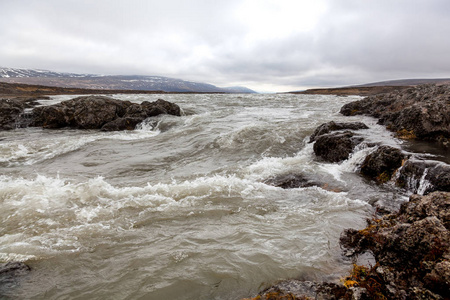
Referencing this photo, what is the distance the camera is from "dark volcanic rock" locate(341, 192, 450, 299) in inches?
111

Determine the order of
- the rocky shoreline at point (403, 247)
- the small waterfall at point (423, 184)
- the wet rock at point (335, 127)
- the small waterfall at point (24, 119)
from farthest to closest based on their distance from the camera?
the small waterfall at point (24, 119) → the wet rock at point (335, 127) → the small waterfall at point (423, 184) → the rocky shoreline at point (403, 247)

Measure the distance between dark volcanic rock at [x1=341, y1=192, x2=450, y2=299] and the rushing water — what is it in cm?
65

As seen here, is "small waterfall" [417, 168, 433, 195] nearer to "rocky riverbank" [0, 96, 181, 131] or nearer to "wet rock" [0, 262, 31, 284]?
"wet rock" [0, 262, 31, 284]

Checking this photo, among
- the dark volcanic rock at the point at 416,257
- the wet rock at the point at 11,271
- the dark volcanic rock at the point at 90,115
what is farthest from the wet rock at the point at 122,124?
the dark volcanic rock at the point at 416,257

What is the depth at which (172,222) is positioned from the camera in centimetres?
588

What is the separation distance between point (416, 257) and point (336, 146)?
8233 mm

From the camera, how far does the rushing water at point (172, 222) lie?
13.0ft

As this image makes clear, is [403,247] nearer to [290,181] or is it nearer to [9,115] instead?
[290,181]

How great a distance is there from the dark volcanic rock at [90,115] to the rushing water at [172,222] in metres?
8.51

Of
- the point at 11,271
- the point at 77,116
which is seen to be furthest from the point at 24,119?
the point at 11,271

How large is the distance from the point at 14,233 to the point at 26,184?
11.2 feet

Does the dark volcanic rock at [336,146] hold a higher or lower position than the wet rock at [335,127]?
lower

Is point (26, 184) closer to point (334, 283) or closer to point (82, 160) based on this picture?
point (82, 160)

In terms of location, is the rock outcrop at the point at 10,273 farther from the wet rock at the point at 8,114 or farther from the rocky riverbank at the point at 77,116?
the wet rock at the point at 8,114
